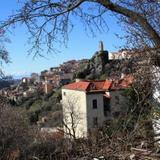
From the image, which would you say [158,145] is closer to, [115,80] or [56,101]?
[115,80]

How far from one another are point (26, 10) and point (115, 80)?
2866mm

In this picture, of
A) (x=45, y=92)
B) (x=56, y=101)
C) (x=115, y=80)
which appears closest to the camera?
(x=115, y=80)

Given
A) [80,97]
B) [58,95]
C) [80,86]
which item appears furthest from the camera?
[58,95]

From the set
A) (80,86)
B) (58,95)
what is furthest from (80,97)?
(58,95)

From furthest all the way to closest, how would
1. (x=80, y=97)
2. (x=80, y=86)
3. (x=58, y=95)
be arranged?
(x=58, y=95), (x=80, y=97), (x=80, y=86)

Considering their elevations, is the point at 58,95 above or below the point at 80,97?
above

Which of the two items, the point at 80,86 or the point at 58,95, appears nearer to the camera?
the point at 80,86

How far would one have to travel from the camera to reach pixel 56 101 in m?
58.4

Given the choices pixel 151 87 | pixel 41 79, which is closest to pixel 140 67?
pixel 151 87

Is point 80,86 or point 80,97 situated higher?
point 80,86

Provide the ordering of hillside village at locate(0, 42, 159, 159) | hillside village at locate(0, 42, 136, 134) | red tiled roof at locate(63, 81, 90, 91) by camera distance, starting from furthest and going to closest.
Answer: red tiled roof at locate(63, 81, 90, 91) < hillside village at locate(0, 42, 136, 134) < hillside village at locate(0, 42, 159, 159)

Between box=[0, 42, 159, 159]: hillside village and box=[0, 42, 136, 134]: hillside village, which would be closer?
box=[0, 42, 159, 159]: hillside village

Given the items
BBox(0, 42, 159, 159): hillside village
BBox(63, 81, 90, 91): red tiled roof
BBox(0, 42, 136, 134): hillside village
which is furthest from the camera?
BBox(63, 81, 90, 91): red tiled roof

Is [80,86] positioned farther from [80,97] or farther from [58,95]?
[58,95]
